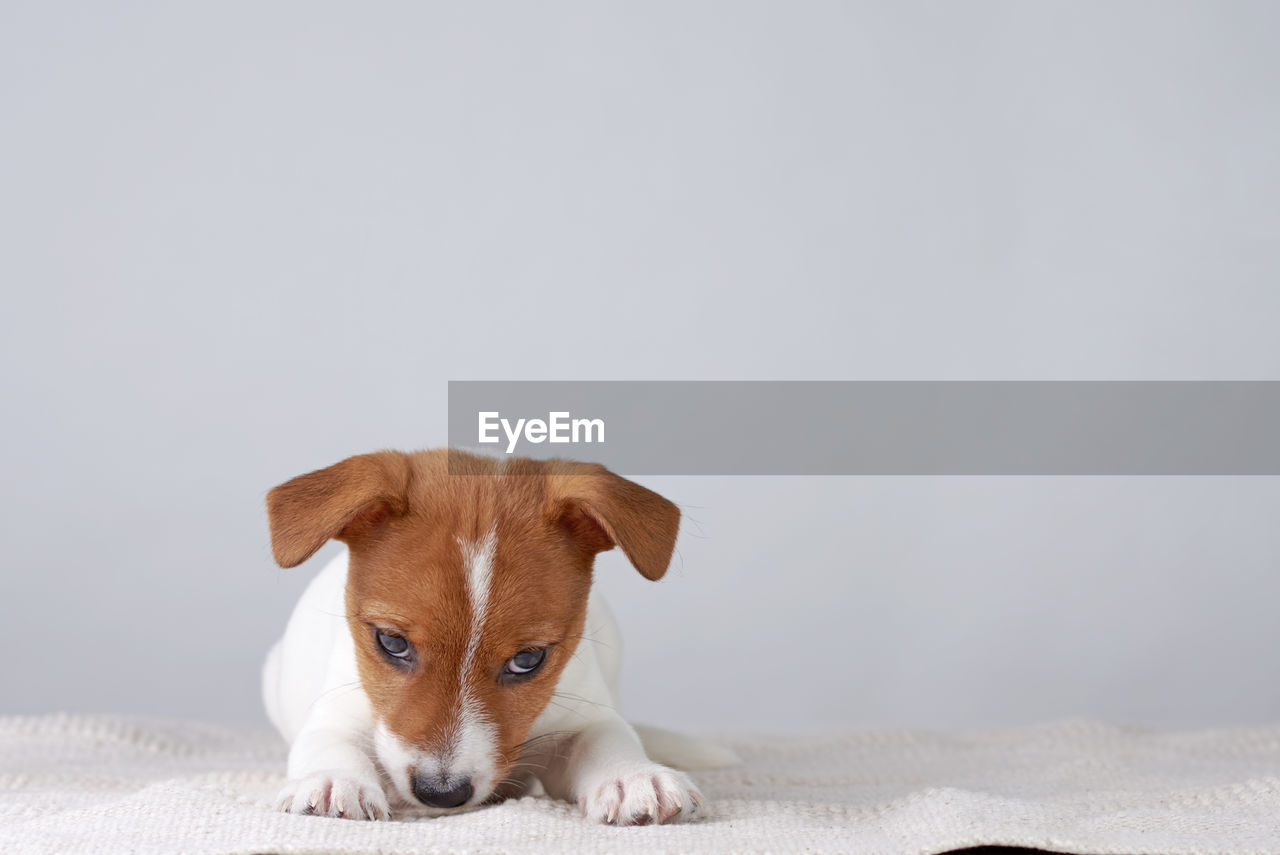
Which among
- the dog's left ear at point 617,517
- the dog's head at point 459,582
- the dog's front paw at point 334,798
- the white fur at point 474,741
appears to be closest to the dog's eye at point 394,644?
the dog's head at point 459,582

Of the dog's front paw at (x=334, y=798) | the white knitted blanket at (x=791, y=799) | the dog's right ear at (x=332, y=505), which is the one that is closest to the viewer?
the white knitted blanket at (x=791, y=799)

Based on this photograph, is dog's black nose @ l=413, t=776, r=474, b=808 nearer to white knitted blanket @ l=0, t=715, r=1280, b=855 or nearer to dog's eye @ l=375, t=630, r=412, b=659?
white knitted blanket @ l=0, t=715, r=1280, b=855

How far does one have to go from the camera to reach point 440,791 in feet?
9.00

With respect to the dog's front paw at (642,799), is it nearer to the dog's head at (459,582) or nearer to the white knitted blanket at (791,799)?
the white knitted blanket at (791,799)

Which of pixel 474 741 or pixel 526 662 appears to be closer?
pixel 474 741

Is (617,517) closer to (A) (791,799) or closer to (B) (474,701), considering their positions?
(B) (474,701)

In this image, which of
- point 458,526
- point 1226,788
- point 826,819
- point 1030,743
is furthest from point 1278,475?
point 458,526

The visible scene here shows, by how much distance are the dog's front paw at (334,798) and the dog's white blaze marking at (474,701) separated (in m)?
0.18

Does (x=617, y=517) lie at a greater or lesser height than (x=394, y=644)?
greater

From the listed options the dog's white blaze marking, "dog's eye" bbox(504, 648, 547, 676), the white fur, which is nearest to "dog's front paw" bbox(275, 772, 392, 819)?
the white fur

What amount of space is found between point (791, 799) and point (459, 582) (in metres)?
0.99

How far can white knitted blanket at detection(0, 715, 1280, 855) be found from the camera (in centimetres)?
253

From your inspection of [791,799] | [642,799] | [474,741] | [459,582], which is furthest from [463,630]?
[791,799]

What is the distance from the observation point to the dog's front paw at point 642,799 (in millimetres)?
2768
